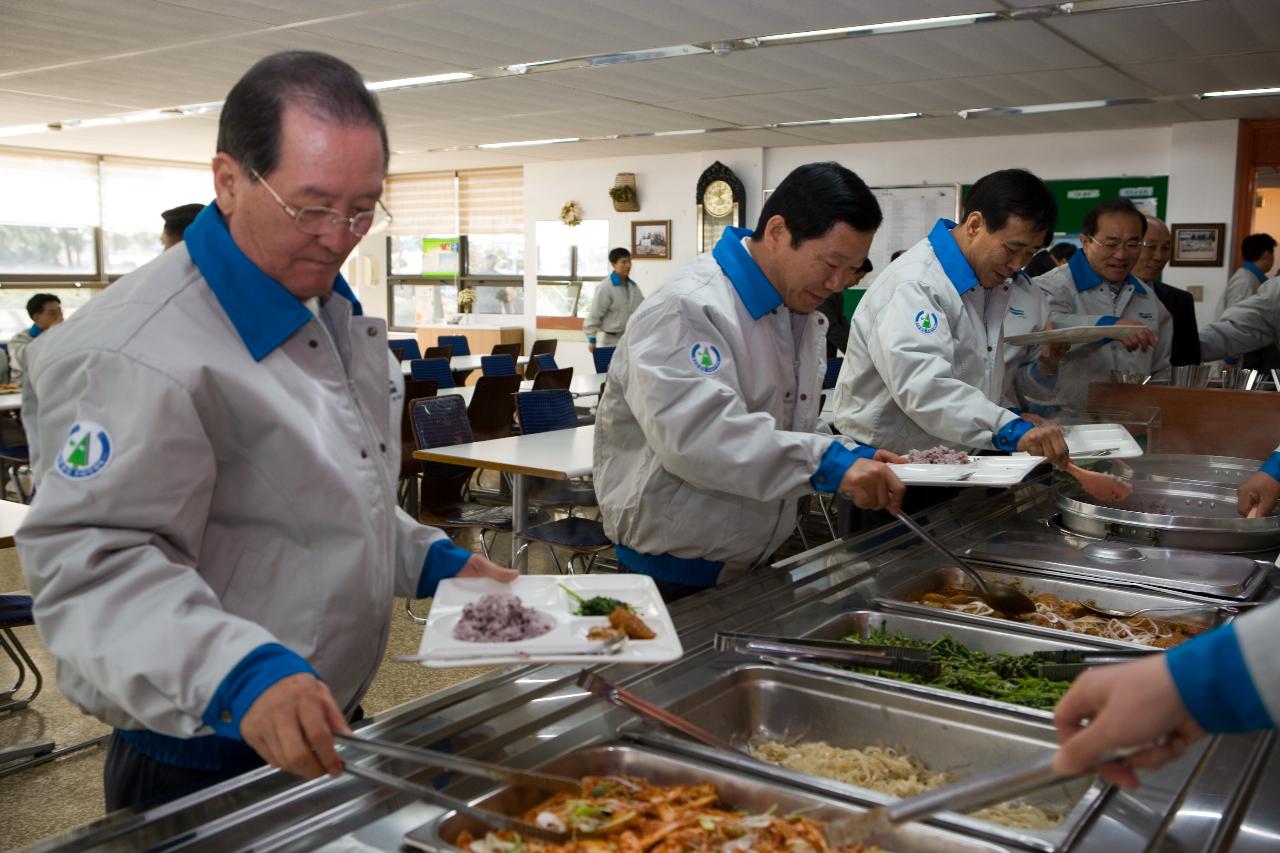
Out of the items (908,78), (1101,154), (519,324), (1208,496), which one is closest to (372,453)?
(1208,496)

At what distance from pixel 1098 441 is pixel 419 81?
5901 mm

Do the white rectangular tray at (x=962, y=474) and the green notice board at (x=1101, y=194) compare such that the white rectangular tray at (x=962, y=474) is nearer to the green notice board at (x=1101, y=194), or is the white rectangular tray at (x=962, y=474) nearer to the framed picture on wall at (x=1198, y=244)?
the green notice board at (x=1101, y=194)

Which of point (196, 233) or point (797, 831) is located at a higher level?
point (196, 233)

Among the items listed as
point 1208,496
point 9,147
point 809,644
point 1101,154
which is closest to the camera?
point 809,644

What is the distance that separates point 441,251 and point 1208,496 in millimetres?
11782

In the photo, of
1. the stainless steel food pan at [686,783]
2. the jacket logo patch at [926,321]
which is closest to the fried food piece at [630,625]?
the stainless steel food pan at [686,783]

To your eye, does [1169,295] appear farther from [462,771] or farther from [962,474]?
[462,771]

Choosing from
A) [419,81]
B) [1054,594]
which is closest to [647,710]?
[1054,594]

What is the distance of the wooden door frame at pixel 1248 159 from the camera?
8.45 m

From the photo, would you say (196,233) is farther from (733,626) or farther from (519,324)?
(519,324)

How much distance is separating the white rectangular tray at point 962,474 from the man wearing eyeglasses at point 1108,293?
1.73 meters

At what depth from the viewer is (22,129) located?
987cm

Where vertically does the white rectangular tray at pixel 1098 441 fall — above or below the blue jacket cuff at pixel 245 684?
above

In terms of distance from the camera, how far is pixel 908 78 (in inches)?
276
